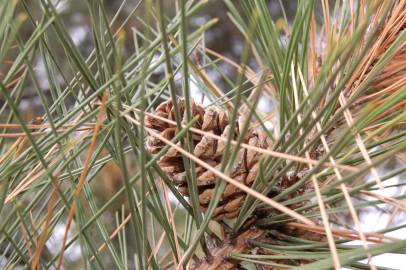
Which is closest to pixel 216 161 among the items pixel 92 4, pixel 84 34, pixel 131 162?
pixel 92 4

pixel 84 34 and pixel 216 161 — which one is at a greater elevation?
pixel 84 34

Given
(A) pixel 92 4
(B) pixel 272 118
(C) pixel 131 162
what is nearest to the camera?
(A) pixel 92 4

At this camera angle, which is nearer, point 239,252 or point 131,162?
point 239,252

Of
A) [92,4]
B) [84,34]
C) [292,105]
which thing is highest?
[84,34]

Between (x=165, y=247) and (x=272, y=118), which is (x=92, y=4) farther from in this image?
(x=165, y=247)

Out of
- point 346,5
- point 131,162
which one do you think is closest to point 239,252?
point 346,5

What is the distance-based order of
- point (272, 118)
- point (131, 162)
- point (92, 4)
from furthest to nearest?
point (131, 162)
point (272, 118)
point (92, 4)

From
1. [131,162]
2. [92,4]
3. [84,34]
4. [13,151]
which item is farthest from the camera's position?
[84,34]

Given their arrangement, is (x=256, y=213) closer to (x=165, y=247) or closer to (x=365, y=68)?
(x=365, y=68)

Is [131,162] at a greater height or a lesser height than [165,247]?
greater
